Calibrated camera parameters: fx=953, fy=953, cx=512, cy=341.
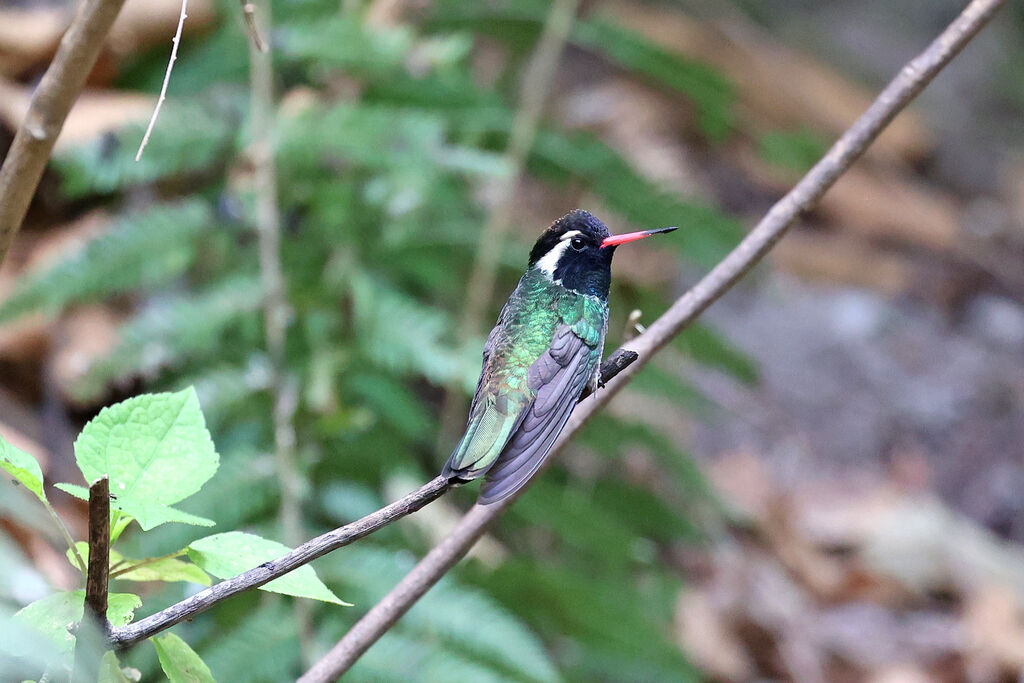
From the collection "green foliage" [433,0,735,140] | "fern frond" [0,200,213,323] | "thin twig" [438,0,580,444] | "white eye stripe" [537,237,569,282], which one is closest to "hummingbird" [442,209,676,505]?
"white eye stripe" [537,237,569,282]

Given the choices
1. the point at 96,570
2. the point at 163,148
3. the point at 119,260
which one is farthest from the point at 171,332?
the point at 96,570

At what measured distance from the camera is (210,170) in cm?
399

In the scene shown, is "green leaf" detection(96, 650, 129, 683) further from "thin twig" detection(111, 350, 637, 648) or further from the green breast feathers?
the green breast feathers

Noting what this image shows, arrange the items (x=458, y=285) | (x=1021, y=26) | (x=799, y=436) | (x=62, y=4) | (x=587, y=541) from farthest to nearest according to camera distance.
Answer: (x=1021, y=26)
(x=799, y=436)
(x=62, y=4)
(x=458, y=285)
(x=587, y=541)

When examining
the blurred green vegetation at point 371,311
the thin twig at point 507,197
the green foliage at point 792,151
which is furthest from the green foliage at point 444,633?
A: the green foliage at point 792,151

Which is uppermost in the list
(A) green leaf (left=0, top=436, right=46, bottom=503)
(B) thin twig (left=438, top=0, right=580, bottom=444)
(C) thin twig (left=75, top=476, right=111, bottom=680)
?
(B) thin twig (left=438, top=0, right=580, bottom=444)

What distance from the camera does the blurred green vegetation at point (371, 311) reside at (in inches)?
106

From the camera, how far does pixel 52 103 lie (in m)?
0.99

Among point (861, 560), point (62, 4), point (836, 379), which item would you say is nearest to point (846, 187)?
point (836, 379)

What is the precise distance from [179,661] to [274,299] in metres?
2.16

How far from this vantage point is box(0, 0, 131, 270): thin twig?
38.3 inches

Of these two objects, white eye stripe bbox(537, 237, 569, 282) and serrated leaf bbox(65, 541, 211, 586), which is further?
white eye stripe bbox(537, 237, 569, 282)

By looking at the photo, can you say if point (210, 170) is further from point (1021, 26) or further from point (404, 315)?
point (1021, 26)

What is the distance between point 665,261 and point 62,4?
11.0 feet
